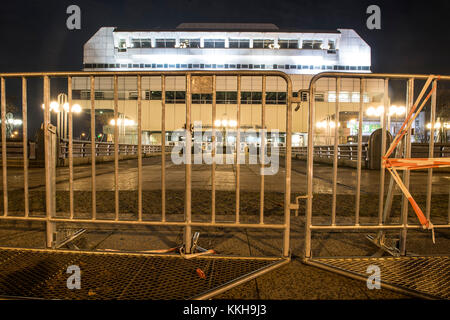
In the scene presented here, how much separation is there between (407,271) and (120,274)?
237cm

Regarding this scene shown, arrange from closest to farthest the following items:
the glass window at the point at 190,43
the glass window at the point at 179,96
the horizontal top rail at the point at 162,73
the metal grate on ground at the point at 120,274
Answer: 1. the metal grate on ground at the point at 120,274
2. the horizontal top rail at the point at 162,73
3. the glass window at the point at 179,96
4. the glass window at the point at 190,43

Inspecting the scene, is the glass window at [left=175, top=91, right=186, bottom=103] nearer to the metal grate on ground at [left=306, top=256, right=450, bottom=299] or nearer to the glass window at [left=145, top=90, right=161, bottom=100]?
the glass window at [left=145, top=90, right=161, bottom=100]

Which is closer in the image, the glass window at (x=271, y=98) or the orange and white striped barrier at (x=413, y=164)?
the orange and white striped barrier at (x=413, y=164)

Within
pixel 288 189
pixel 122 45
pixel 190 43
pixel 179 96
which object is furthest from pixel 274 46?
pixel 288 189

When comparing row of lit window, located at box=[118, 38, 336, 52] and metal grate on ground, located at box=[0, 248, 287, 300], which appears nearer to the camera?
metal grate on ground, located at box=[0, 248, 287, 300]

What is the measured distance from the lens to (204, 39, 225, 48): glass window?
161ft

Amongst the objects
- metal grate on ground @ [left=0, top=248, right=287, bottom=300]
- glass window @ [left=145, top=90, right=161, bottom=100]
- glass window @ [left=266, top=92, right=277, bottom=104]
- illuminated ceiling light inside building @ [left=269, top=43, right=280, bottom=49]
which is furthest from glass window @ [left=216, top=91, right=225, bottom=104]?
metal grate on ground @ [left=0, top=248, right=287, bottom=300]

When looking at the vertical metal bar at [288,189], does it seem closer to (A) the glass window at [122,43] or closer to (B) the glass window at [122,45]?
(B) the glass window at [122,45]

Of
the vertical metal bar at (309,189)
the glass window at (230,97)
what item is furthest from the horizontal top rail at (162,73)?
the glass window at (230,97)

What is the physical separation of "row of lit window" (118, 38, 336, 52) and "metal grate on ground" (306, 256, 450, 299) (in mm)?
51930

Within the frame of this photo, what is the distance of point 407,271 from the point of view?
6.98 feet

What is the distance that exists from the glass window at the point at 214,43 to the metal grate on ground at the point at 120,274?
170 feet

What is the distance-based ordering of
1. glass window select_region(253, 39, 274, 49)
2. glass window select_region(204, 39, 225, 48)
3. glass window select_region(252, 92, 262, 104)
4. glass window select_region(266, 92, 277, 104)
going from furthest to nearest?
glass window select_region(253, 39, 274, 49) → glass window select_region(204, 39, 225, 48) → glass window select_region(252, 92, 262, 104) → glass window select_region(266, 92, 277, 104)

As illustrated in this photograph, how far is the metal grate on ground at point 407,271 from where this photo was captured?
1842 mm
